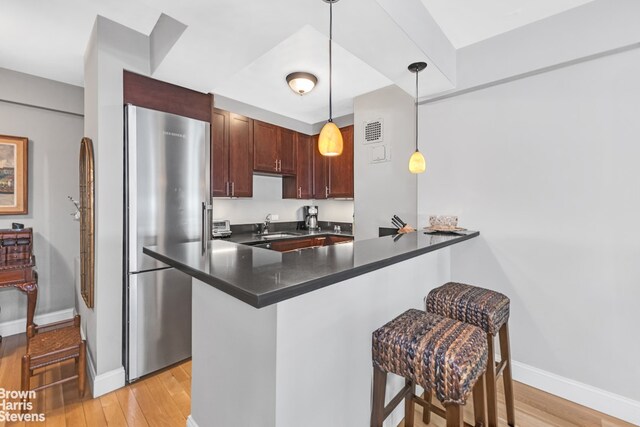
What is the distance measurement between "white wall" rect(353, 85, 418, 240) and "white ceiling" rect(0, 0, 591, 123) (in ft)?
1.37

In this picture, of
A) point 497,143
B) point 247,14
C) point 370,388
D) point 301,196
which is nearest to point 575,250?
point 497,143

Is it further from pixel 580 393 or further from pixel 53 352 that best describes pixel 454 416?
pixel 53 352

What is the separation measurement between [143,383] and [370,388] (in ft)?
5.87

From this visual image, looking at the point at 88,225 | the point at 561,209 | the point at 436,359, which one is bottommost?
the point at 436,359

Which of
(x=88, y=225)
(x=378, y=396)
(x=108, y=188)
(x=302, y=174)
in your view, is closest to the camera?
(x=378, y=396)

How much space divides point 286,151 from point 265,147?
0.37m

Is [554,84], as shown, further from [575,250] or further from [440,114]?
[575,250]

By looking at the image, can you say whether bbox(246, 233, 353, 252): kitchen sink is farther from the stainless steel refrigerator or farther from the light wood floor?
the light wood floor

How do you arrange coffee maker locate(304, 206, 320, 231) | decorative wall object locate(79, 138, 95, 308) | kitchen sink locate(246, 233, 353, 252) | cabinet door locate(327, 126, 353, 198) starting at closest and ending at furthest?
decorative wall object locate(79, 138, 95, 308), kitchen sink locate(246, 233, 353, 252), cabinet door locate(327, 126, 353, 198), coffee maker locate(304, 206, 320, 231)

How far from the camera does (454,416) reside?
A: 40.8 inches

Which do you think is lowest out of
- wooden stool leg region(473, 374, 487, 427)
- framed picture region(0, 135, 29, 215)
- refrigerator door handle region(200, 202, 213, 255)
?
wooden stool leg region(473, 374, 487, 427)

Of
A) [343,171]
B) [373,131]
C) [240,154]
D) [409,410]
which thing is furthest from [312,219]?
[409,410]

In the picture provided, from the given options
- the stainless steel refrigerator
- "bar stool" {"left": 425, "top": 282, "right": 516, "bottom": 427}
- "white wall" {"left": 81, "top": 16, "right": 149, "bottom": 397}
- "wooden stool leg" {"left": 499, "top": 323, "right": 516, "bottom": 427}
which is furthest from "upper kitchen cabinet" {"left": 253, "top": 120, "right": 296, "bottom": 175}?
"wooden stool leg" {"left": 499, "top": 323, "right": 516, "bottom": 427}

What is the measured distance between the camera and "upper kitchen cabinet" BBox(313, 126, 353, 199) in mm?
3830
